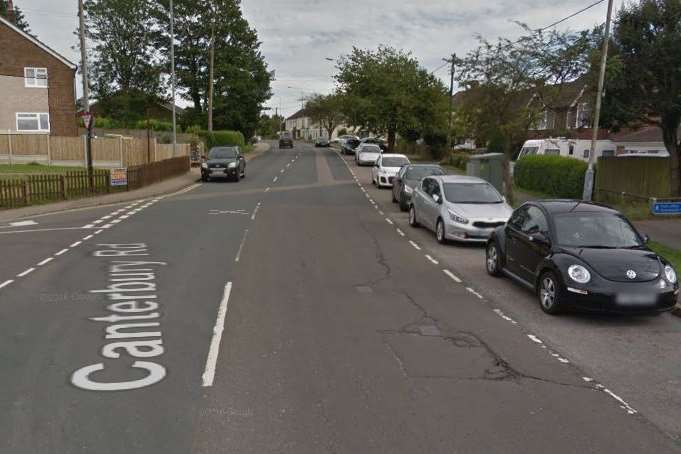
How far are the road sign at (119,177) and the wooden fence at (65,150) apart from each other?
828cm

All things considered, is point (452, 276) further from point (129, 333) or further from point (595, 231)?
point (129, 333)

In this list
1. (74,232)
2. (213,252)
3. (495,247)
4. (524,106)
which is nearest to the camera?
(495,247)

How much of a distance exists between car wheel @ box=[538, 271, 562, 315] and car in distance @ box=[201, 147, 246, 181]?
23912 millimetres

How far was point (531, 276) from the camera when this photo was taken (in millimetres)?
8875

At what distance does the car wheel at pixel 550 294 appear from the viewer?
7867mm

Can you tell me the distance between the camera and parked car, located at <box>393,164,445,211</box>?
65.0 ft

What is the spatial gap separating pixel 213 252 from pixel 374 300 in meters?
4.62

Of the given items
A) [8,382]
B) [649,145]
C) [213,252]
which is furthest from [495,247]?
[649,145]

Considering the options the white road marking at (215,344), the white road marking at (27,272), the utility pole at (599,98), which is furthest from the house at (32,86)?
the white road marking at (215,344)

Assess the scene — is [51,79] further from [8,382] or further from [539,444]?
[539,444]

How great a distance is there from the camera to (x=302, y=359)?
614cm

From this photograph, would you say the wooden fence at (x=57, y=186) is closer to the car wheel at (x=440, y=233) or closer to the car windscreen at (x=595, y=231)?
the car wheel at (x=440, y=233)

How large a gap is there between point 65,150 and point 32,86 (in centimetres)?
981

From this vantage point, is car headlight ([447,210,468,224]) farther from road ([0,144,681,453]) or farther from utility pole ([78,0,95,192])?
utility pole ([78,0,95,192])
